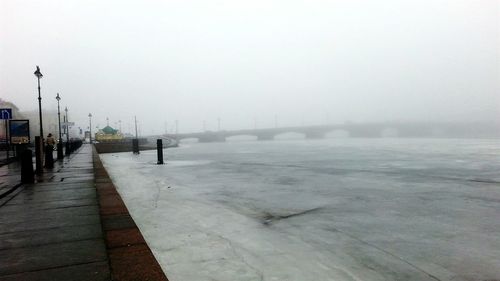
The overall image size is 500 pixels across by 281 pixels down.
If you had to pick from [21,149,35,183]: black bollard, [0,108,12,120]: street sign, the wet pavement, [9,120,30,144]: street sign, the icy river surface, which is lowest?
the icy river surface

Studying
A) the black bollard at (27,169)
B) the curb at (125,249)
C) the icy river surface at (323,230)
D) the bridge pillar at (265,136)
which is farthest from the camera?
the bridge pillar at (265,136)

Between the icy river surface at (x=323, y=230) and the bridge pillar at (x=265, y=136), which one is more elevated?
the icy river surface at (x=323, y=230)

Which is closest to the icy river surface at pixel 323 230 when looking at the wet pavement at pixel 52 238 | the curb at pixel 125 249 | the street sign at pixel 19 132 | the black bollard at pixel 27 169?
the curb at pixel 125 249

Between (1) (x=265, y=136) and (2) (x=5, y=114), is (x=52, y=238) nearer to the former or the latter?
(2) (x=5, y=114)

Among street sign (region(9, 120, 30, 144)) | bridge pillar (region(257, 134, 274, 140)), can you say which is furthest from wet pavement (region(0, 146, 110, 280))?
bridge pillar (region(257, 134, 274, 140))

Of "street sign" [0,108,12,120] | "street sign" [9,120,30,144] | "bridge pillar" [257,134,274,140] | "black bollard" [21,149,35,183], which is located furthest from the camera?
"bridge pillar" [257,134,274,140]

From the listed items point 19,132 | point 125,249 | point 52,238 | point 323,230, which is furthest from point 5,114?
point 125,249

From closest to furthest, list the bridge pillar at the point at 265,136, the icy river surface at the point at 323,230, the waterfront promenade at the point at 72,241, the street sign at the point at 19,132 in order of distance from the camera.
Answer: the waterfront promenade at the point at 72,241 → the icy river surface at the point at 323,230 → the street sign at the point at 19,132 → the bridge pillar at the point at 265,136

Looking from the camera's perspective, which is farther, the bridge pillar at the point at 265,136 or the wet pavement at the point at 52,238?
the bridge pillar at the point at 265,136

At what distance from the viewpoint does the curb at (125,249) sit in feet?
13.4

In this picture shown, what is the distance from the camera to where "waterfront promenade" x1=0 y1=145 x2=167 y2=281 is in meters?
4.27

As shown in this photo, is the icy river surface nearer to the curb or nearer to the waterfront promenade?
the curb

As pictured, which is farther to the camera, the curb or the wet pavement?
the wet pavement

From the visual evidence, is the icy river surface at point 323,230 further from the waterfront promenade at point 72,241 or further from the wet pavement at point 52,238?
the wet pavement at point 52,238
